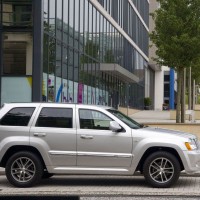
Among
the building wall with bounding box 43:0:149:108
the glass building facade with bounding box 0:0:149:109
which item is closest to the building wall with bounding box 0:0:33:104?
the glass building facade with bounding box 0:0:149:109

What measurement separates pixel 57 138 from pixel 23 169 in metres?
0.87

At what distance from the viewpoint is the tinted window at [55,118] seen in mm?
10172

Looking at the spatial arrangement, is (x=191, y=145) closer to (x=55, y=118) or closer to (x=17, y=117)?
(x=55, y=118)

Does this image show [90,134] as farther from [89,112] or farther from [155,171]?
[155,171]

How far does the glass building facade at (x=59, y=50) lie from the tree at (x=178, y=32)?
447cm

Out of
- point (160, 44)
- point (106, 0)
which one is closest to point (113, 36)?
point (106, 0)

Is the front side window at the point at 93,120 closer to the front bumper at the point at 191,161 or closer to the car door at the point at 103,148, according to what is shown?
the car door at the point at 103,148

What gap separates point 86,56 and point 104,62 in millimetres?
6124

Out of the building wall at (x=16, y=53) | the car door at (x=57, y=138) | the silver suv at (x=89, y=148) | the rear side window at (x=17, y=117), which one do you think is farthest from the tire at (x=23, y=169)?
the building wall at (x=16, y=53)

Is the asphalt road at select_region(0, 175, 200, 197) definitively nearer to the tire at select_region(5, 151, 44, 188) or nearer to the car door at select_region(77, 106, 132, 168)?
the tire at select_region(5, 151, 44, 188)

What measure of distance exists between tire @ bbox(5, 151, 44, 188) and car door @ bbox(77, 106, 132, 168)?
31.9 inches

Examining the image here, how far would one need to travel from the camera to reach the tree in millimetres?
25281

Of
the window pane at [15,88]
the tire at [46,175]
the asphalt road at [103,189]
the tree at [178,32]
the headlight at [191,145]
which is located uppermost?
the tree at [178,32]

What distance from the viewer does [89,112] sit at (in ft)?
33.6
